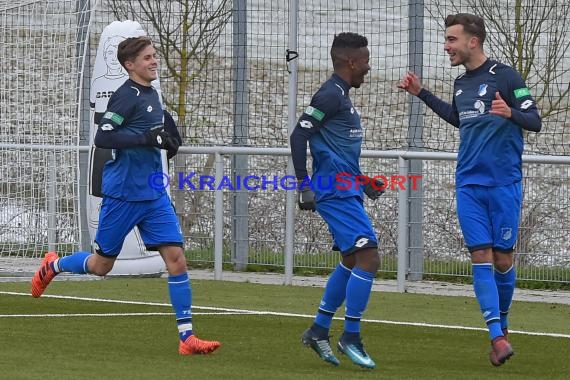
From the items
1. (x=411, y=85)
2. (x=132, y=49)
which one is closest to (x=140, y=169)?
(x=132, y=49)

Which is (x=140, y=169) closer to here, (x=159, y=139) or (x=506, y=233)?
(x=159, y=139)

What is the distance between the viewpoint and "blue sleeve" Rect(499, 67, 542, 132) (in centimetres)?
899

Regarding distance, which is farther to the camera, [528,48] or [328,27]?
[328,27]

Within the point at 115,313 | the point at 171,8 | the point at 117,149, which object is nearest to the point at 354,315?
the point at 117,149

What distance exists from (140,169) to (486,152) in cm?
215

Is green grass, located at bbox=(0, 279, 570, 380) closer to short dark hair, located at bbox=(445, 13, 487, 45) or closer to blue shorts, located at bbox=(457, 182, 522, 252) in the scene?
blue shorts, located at bbox=(457, 182, 522, 252)

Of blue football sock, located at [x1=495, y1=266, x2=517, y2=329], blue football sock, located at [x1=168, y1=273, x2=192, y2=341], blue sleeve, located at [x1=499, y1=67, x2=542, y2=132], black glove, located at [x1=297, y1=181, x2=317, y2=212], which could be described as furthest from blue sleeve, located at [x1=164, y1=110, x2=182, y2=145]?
blue football sock, located at [x1=495, y1=266, x2=517, y2=329]

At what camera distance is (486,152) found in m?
9.16

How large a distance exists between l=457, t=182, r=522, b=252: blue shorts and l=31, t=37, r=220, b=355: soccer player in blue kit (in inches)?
69.8

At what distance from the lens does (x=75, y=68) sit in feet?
49.5

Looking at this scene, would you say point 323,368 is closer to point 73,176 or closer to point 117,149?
point 117,149

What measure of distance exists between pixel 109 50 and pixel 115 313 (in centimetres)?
388

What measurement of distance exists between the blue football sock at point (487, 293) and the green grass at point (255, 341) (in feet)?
A: 0.98

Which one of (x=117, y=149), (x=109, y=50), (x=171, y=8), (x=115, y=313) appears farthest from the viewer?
(x=171, y=8)
